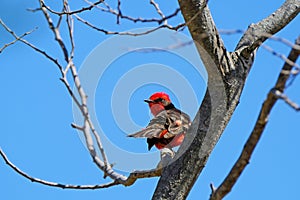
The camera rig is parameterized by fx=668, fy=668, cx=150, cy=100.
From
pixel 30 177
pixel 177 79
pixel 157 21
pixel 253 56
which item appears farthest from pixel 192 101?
pixel 30 177

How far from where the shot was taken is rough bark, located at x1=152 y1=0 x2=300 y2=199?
261 centimetres

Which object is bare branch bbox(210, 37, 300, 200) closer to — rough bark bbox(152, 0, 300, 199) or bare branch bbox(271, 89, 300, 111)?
bare branch bbox(271, 89, 300, 111)

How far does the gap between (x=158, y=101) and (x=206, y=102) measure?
30.4 inches

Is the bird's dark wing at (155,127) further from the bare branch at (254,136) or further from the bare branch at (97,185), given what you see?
the bare branch at (254,136)

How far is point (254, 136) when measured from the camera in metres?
1.62

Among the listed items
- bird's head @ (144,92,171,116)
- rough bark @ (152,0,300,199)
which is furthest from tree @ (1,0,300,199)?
bird's head @ (144,92,171,116)

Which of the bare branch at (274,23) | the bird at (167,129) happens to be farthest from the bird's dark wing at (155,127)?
the bare branch at (274,23)

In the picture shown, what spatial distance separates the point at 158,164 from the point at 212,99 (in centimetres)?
35

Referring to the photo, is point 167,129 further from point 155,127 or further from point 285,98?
point 285,98

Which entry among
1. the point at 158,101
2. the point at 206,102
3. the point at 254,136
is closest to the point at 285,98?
the point at 254,136

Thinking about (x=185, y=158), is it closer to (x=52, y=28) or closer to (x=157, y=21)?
(x=157, y=21)

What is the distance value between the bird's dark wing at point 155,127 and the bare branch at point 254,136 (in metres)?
1.15

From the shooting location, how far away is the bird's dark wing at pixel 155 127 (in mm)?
2891

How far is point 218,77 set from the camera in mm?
2713
